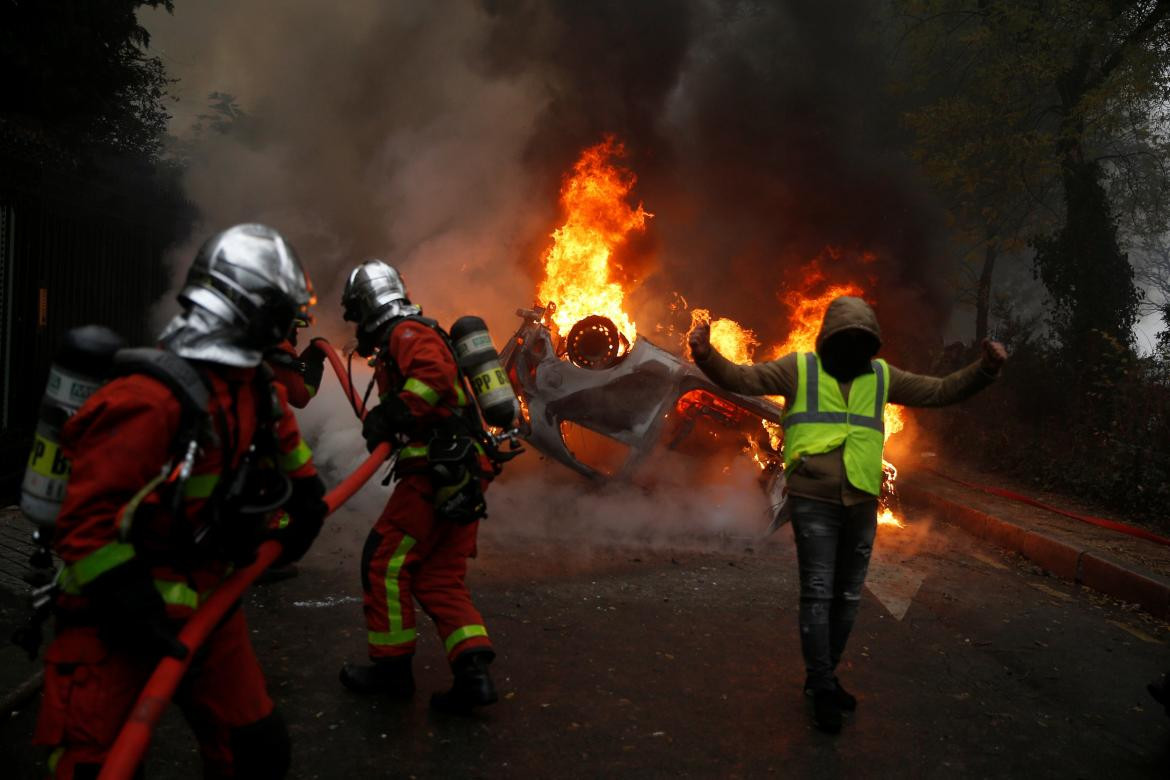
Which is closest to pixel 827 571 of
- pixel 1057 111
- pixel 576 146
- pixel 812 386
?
pixel 812 386

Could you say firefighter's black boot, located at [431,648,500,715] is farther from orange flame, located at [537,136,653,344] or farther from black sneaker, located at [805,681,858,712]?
orange flame, located at [537,136,653,344]

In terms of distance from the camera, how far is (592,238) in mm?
12344

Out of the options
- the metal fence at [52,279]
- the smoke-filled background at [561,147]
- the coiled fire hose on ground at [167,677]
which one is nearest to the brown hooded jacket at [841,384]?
the coiled fire hose on ground at [167,677]

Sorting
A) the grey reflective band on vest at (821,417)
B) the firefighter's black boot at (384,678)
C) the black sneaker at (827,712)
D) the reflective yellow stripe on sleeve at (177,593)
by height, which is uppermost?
the grey reflective band on vest at (821,417)

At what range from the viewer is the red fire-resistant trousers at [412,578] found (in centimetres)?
375

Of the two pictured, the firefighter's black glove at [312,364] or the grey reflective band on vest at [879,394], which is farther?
the firefighter's black glove at [312,364]

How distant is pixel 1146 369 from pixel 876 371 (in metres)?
8.37

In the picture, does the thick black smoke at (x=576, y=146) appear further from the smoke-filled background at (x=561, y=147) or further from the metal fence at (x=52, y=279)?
the metal fence at (x=52, y=279)

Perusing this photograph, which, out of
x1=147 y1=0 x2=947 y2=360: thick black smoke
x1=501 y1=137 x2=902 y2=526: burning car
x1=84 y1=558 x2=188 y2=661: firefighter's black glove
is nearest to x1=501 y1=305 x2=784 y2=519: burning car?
x1=501 y1=137 x2=902 y2=526: burning car

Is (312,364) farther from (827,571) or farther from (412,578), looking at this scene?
(827,571)

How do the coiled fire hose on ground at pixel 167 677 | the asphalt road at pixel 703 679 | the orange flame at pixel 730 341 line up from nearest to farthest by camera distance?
the coiled fire hose on ground at pixel 167 677, the asphalt road at pixel 703 679, the orange flame at pixel 730 341

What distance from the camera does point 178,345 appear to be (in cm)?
225

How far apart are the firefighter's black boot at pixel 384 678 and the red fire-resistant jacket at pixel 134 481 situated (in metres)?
1.58

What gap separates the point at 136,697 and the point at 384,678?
170cm
